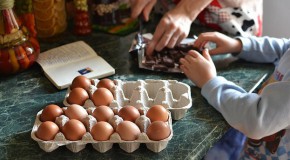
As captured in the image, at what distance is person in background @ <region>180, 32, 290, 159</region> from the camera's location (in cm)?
99

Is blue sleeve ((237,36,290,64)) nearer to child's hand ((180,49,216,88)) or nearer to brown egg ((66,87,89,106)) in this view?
child's hand ((180,49,216,88))

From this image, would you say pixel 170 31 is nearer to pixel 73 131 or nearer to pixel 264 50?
pixel 264 50

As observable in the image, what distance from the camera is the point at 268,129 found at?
3.28 ft

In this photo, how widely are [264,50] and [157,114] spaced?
0.53 meters

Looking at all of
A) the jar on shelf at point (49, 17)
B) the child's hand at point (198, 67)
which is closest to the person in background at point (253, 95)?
the child's hand at point (198, 67)

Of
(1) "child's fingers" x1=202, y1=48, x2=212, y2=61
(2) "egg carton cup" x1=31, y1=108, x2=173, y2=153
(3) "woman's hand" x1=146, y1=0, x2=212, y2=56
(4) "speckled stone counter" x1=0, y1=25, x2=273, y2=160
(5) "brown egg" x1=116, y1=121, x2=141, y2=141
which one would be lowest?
(4) "speckled stone counter" x1=0, y1=25, x2=273, y2=160

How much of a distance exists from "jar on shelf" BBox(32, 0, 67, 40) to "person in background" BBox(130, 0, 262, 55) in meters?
0.26

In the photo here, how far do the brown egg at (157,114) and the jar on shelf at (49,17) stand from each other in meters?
0.64

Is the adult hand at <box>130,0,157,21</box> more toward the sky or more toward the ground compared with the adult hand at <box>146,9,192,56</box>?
more toward the sky

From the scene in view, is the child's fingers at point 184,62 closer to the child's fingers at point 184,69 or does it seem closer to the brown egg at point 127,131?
the child's fingers at point 184,69

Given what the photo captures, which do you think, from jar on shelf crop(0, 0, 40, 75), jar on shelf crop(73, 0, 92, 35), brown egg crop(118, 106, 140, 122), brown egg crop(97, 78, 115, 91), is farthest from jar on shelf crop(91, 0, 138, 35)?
brown egg crop(118, 106, 140, 122)

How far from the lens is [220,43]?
135 centimetres

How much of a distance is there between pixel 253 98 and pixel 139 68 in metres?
0.40

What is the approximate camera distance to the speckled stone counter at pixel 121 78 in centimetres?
95
